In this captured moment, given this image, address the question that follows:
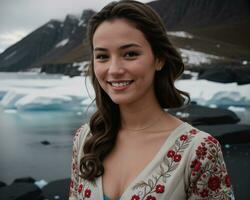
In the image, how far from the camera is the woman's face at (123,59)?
2.66 feet

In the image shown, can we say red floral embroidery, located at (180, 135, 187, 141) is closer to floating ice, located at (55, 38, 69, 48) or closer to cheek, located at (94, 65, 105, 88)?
cheek, located at (94, 65, 105, 88)

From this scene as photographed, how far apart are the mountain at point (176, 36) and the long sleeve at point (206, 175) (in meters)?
1.84

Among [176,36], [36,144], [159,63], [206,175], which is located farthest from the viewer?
A: [176,36]

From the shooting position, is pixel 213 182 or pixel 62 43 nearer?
pixel 213 182

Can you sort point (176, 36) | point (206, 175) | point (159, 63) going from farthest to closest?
point (176, 36) < point (159, 63) < point (206, 175)

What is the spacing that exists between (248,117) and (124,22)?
222 cm

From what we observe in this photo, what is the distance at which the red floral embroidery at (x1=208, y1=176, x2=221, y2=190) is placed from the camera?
77cm

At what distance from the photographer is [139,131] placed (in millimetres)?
903

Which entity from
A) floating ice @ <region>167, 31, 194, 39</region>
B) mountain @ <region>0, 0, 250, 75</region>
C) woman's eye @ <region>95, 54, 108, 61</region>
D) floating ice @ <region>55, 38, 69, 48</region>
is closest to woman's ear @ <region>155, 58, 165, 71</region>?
woman's eye @ <region>95, 54, 108, 61</region>

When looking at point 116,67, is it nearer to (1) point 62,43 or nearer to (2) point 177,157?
(2) point 177,157

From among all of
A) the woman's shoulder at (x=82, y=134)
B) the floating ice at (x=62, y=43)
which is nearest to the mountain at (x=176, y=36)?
the floating ice at (x=62, y=43)

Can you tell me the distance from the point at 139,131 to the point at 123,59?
172mm

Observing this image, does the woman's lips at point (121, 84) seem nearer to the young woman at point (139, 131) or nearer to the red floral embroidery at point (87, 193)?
the young woman at point (139, 131)

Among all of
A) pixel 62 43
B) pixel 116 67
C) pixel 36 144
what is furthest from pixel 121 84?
pixel 62 43
